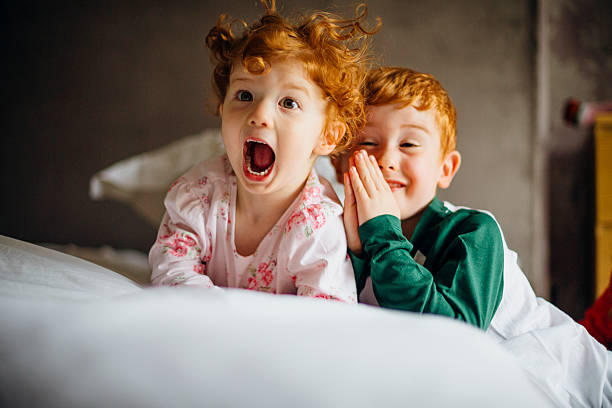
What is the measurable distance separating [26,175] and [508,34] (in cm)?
217

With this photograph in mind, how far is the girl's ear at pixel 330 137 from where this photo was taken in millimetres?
877

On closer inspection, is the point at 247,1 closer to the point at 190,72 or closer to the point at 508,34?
the point at 190,72

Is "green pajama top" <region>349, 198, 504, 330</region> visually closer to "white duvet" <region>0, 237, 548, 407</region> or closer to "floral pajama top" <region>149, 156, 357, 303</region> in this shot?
"floral pajama top" <region>149, 156, 357, 303</region>

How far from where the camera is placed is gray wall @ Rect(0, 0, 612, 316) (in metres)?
1.93

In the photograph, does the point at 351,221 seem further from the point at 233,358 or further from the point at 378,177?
the point at 233,358

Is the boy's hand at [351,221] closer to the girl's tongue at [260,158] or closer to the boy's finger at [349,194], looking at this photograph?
the boy's finger at [349,194]

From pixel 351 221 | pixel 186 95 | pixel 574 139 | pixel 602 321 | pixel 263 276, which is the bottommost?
pixel 602 321

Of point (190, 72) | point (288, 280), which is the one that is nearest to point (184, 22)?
point (190, 72)

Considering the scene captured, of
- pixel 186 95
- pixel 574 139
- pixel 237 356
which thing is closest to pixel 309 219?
pixel 237 356

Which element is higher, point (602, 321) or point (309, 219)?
point (309, 219)

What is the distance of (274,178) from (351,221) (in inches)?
6.6

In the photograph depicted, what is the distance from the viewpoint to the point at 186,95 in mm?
1969

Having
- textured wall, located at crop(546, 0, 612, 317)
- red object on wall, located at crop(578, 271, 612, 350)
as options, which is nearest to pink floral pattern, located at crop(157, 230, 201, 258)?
red object on wall, located at crop(578, 271, 612, 350)

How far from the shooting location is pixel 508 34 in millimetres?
1939
